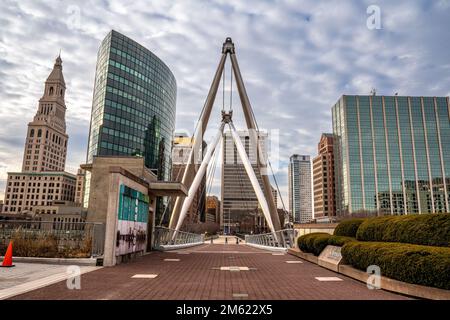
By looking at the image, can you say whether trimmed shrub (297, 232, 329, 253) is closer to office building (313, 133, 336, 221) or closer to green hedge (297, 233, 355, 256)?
green hedge (297, 233, 355, 256)

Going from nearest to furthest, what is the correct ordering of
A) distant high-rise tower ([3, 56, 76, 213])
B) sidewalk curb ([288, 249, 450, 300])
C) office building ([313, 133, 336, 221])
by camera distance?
sidewalk curb ([288, 249, 450, 300]) → distant high-rise tower ([3, 56, 76, 213]) → office building ([313, 133, 336, 221])

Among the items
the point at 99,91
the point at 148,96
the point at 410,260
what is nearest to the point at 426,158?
the point at 148,96

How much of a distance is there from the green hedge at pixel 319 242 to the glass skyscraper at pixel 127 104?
62716 millimetres

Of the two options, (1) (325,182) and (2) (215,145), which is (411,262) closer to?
(2) (215,145)

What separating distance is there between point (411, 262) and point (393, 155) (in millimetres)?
139746

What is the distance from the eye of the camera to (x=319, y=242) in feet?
48.6

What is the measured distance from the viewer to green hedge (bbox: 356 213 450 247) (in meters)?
8.09

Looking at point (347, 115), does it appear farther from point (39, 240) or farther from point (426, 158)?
point (39, 240)

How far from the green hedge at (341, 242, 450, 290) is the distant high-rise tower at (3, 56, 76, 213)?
152m

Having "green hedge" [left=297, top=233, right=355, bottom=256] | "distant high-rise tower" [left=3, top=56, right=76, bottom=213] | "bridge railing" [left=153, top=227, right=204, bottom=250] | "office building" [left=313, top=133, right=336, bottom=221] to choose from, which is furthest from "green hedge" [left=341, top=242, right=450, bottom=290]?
"distant high-rise tower" [left=3, top=56, right=76, bottom=213]

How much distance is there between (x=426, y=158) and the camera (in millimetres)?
131625

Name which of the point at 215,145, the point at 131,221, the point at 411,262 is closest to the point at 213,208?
the point at 215,145
